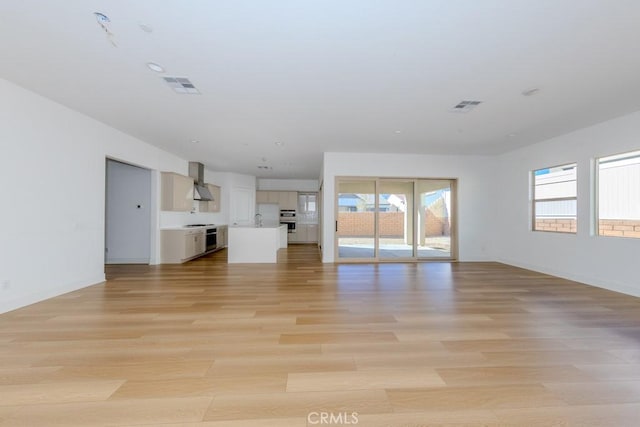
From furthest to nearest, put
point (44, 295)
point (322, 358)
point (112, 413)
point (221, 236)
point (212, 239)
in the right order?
point (221, 236) → point (212, 239) → point (44, 295) → point (322, 358) → point (112, 413)

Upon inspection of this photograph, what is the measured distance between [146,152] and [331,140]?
4.09 metres

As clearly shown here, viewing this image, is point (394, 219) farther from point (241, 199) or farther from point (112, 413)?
point (112, 413)

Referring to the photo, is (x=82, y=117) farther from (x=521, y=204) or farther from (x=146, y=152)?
(x=521, y=204)

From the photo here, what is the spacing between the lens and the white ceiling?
199 cm

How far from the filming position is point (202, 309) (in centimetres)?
329

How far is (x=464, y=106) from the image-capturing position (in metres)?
3.72

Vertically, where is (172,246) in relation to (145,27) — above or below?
below

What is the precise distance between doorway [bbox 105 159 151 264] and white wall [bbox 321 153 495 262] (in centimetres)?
432

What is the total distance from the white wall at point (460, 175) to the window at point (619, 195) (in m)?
2.35

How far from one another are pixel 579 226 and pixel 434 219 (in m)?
2.72

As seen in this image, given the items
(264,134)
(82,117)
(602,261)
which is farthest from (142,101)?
(602,261)

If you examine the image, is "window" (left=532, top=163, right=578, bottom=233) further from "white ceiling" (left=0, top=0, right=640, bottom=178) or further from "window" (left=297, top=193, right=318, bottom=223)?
"window" (left=297, top=193, right=318, bottom=223)

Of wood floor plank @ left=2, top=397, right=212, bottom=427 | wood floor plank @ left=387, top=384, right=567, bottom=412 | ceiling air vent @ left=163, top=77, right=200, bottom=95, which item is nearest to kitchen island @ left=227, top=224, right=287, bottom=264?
ceiling air vent @ left=163, top=77, right=200, bottom=95

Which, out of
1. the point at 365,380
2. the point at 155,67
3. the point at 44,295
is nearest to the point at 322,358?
the point at 365,380
